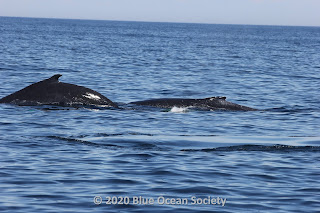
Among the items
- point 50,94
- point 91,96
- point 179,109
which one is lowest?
point 179,109

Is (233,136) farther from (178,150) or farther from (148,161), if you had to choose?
(148,161)

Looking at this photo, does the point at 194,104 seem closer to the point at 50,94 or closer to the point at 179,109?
the point at 179,109

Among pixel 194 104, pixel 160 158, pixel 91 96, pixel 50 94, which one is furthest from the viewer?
pixel 194 104

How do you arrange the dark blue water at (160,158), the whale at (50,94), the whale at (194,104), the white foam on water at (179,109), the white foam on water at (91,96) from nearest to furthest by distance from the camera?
the dark blue water at (160,158) → the whale at (50,94) → the white foam on water at (91,96) → the white foam on water at (179,109) → the whale at (194,104)

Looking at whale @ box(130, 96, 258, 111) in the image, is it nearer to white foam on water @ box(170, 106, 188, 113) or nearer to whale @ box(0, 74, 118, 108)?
white foam on water @ box(170, 106, 188, 113)

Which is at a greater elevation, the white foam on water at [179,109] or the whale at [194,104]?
the whale at [194,104]

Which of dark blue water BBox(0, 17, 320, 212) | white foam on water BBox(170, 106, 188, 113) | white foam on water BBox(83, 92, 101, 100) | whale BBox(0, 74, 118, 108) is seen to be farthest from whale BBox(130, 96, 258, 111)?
whale BBox(0, 74, 118, 108)

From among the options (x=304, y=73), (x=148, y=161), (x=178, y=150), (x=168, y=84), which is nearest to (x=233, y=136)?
(x=178, y=150)

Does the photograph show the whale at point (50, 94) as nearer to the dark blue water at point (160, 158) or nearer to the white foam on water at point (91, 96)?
the white foam on water at point (91, 96)

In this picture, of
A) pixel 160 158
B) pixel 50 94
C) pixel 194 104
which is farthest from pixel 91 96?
pixel 160 158

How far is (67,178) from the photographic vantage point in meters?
10.6

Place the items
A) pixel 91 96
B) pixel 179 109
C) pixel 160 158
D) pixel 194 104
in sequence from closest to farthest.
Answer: pixel 160 158
pixel 91 96
pixel 179 109
pixel 194 104

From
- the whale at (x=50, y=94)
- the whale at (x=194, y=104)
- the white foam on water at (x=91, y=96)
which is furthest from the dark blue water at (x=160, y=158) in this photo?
the whale at (x=194, y=104)

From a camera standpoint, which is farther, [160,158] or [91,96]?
[91,96]
